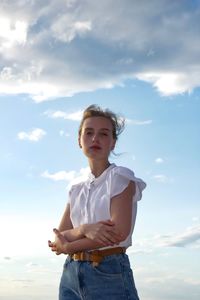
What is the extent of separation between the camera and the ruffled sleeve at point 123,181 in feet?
19.7

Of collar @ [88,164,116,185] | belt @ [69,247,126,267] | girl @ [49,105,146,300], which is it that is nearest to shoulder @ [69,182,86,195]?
girl @ [49,105,146,300]

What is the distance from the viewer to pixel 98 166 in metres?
6.50

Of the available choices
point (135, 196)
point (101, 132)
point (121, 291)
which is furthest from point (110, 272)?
point (101, 132)

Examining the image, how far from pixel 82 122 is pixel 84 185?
2.57 feet

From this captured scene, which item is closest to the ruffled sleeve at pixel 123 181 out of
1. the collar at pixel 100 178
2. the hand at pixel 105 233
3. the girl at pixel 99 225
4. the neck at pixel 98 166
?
the girl at pixel 99 225

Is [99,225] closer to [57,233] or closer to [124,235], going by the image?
[124,235]

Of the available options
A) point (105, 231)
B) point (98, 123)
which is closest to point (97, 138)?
point (98, 123)

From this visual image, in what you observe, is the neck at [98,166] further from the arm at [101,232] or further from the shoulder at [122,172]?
the arm at [101,232]

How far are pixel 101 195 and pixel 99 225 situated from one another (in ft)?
1.80

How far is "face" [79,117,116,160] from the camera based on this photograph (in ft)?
21.1

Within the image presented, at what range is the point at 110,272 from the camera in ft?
19.0

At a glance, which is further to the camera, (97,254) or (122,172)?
(122,172)

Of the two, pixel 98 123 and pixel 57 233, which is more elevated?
pixel 98 123

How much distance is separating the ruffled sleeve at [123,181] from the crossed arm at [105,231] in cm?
5
